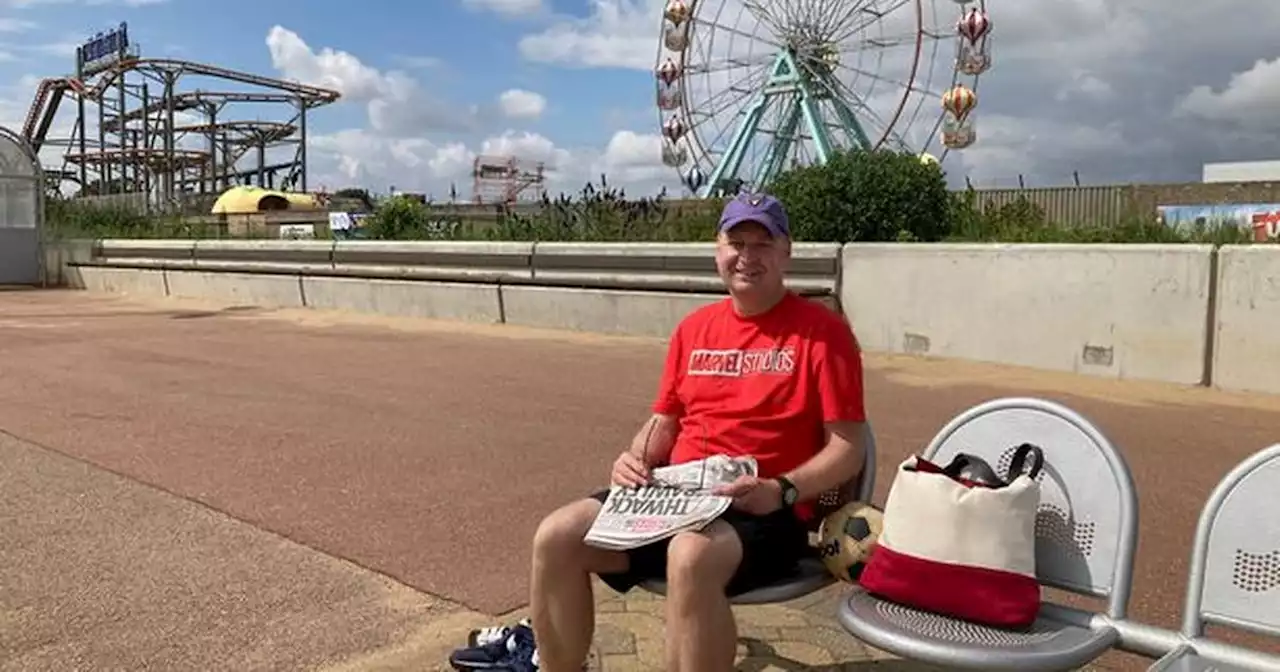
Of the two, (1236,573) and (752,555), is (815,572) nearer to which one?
(752,555)

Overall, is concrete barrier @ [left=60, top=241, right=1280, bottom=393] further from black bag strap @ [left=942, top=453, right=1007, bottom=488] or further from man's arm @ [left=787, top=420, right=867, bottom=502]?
black bag strap @ [left=942, top=453, right=1007, bottom=488]

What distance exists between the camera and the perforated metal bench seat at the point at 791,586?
2.88 meters

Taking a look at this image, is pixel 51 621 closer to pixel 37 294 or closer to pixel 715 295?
pixel 715 295

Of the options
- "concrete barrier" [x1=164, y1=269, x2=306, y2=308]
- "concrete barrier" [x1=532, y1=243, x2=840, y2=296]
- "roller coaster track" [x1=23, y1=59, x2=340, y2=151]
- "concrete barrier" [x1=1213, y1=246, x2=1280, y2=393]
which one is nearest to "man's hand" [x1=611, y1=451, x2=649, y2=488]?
"concrete barrier" [x1=1213, y1=246, x2=1280, y2=393]

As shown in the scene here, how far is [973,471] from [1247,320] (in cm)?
611

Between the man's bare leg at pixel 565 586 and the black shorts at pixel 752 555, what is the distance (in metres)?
0.05

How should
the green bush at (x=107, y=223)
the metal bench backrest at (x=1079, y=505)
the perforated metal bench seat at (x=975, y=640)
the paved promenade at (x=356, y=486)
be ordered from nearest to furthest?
→ the perforated metal bench seat at (x=975, y=640) < the metal bench backrest at (x=1079, y=505) < the paved promenade at (x=356, y=486) < the green bush at (x=107, y=223)

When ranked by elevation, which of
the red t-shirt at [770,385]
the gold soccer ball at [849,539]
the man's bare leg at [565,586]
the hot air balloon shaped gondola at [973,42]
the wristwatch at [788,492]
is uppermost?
the hot air balloon shaped gondola at [973,42]

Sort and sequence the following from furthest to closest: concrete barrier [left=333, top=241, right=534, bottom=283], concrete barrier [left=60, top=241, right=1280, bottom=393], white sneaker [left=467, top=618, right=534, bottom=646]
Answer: concrete barrier [left=333, top=241, right=534, bottom=283] < concrete barrier [left=60, top=241, right=1280, bottom=393] < white sneaker [left=467, top=618, right=534, bottom=646]

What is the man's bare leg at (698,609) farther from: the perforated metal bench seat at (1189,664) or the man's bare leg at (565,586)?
the perforated metal bench seat at (1189,664)

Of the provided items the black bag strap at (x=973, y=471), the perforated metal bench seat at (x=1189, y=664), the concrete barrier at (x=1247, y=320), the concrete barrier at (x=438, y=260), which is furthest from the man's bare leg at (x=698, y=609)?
the concrete barrier at (x=438, y=260)

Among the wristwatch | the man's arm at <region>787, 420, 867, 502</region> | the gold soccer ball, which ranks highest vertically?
the man's arm at <region>787, 420, 867, 502</region>

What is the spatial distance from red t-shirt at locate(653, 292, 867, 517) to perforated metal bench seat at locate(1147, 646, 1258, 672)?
100 centimetres

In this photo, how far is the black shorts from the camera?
289 centimetres
